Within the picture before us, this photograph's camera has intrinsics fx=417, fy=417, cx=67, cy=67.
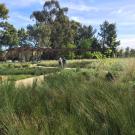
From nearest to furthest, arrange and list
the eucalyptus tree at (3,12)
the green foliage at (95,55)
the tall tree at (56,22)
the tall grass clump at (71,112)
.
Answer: the tall grass clump at (71,112) → the green foliage at (95,55) → the eucalyptus tree at (3,12) → the tall tree at (56,22)

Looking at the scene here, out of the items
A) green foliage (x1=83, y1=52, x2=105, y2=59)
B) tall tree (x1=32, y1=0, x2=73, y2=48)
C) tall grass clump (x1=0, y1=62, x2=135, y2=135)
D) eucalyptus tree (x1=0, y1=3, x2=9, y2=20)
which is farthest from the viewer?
tall tree (x1=32, y1=0, x2=73, y2=48)

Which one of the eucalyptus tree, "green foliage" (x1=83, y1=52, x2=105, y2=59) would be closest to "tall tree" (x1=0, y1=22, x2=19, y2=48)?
the eucalyptus tree

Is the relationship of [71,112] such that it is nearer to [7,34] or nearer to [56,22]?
[7,34]

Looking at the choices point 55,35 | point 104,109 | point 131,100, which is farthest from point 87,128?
point 55,35

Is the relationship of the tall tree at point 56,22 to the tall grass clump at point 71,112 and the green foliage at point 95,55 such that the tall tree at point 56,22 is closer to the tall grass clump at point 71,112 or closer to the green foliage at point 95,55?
the green foliage at point 95,55

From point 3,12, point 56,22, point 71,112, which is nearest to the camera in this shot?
point 71,112

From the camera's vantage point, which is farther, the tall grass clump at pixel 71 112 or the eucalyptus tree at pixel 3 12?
the eucalyptus tree at pixel 3 12

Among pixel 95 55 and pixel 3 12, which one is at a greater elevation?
pixel 3 12

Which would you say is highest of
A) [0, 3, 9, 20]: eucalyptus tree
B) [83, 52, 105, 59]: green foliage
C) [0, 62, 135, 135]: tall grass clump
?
[0, 3, 9, 20]: eucalyptus tree

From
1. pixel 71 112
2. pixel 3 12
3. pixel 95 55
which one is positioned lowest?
pixel 95 55

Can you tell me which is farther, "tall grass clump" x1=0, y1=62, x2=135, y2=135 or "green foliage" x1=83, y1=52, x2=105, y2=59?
"green foliage" x1=83, y1=52, x2=105, y2=59

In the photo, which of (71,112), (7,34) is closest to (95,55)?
(7,34)

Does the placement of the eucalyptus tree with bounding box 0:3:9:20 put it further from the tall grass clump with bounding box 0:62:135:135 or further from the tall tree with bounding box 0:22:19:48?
the tall grass clump with bounding box 0:62:135:135

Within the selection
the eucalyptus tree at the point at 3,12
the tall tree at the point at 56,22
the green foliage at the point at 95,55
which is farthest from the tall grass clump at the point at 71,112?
the tall tree at the point at 56,22
